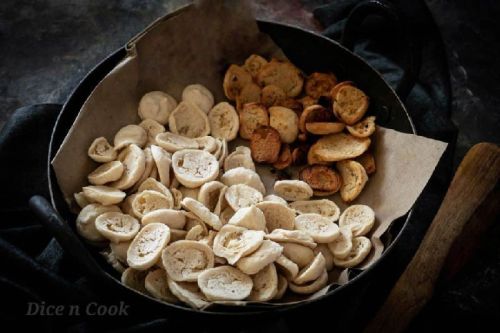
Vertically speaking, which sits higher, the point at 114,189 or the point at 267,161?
the point at 114,189

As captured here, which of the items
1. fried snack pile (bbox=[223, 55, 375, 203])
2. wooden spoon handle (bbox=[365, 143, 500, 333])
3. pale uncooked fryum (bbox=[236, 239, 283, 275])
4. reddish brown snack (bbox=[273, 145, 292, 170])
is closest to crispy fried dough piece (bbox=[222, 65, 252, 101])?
fried snack pile (bbox=[223, 55, 375, 203])

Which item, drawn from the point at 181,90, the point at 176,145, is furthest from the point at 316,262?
the point at 181,90

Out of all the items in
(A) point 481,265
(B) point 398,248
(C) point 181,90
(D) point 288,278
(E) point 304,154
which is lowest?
(A) point 481,265

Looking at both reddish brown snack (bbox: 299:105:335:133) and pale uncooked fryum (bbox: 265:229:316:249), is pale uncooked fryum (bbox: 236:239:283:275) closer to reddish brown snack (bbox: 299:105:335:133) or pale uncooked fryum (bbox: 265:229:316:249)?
pale uncooked fryum (bbox: 265:229:316:249)

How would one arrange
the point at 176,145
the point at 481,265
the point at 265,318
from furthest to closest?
the point at 481,265 → the point at 176,145 → the point at 265,318

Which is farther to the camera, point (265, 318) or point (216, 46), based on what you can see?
point (216, 46)

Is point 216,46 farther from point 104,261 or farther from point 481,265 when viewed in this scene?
point 481,265

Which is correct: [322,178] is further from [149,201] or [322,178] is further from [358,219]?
[149,201]
